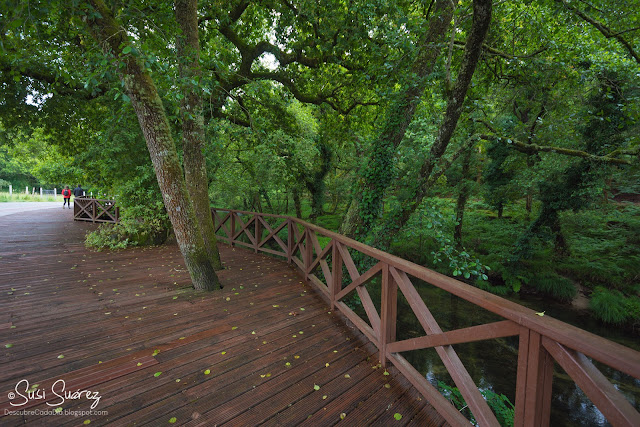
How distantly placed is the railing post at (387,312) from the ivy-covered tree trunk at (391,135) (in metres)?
2.36

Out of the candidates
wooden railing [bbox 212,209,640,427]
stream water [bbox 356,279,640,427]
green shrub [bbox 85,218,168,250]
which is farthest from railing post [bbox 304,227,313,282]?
green shrub [bbox 85,218,168,250]

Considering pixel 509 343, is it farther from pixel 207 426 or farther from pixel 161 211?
pixel 161 211

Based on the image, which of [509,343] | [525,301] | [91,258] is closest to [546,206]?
[525,301]

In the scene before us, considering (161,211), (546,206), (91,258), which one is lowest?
(91,258)

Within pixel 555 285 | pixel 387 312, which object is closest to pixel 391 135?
pixel 387 312

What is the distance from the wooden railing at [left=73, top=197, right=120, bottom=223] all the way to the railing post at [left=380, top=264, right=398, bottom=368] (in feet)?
38.3

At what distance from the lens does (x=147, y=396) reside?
2086 mm

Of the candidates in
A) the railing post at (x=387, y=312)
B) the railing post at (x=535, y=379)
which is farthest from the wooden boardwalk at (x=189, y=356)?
the railing post at (x=535, y=379)

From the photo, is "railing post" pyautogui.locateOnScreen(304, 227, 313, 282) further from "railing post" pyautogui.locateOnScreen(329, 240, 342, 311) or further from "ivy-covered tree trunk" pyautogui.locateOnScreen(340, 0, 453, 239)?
"railing post" pyautogui.locateOnScreen(329, 240, 342, 311)

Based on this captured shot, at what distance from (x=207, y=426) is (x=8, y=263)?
654cm

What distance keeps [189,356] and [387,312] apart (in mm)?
1920

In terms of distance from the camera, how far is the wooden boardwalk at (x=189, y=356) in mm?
1979

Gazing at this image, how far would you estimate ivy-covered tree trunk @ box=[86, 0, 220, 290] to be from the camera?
3.17m

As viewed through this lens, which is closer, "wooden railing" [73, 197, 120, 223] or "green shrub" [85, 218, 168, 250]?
"green shrub" [85, 218, 168, 250]
